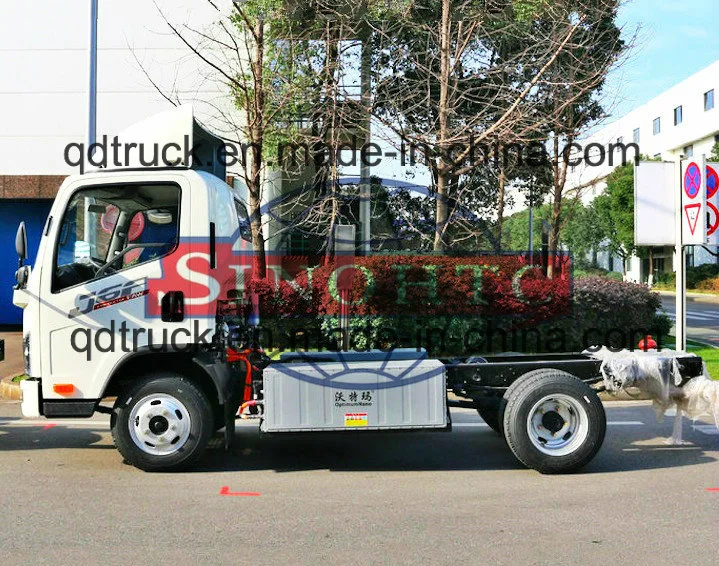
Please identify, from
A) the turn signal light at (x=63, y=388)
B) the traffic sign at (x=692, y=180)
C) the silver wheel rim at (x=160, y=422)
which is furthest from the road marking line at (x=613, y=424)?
the turn signal light at (x=63, y=388)

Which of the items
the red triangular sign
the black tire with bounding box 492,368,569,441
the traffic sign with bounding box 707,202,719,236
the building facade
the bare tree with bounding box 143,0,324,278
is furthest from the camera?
the building facade

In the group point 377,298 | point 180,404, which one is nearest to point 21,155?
point 377,298

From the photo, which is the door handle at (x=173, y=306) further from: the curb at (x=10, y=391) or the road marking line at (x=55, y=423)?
the curb at (x=10, y=391)

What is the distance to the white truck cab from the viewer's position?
6.27 m

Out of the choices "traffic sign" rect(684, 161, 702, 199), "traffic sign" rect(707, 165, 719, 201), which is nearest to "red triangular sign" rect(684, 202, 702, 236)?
"traffic sign" rect(684, 161, 702, 199)

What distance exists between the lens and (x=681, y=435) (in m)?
7.82

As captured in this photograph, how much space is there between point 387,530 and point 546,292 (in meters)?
8.66

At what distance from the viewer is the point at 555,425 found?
6.48 meters

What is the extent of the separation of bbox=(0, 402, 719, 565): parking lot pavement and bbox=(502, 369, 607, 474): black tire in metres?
0.17

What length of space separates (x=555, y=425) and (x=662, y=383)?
1.20 meters

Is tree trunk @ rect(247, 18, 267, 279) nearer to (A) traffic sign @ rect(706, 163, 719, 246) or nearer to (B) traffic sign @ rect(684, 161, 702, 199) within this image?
(B) traffic sign @ rect(684, 161, 702, 199)

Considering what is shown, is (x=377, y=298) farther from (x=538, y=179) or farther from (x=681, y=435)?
(x=538, y=179)

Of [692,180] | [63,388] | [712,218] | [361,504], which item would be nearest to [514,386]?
[361,504]

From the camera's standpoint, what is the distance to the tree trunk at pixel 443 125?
12.8 m
